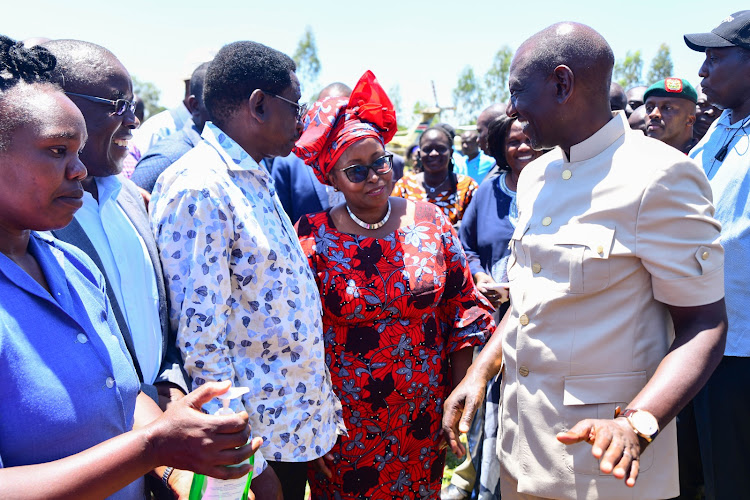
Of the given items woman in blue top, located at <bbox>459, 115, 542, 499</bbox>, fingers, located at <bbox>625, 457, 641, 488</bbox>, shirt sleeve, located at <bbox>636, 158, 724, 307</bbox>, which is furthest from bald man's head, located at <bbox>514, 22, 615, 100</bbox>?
woman in blue top, located at <bbox>459, 115, 542, 499</bbox>

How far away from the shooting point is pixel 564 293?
198 cm

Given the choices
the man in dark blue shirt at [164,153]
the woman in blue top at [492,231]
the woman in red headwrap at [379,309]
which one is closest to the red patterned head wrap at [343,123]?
the woman in red headwrap at [379,309]

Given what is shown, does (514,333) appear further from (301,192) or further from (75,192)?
(301,192)

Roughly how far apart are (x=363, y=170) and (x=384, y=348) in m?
0.82

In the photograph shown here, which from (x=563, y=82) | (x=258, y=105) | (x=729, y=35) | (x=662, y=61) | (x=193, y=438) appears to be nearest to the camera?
(x=193, y=438)

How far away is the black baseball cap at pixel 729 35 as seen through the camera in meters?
3.07

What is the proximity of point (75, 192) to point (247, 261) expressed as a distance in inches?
29.8

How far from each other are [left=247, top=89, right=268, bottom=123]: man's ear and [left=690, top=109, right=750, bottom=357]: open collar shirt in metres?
2.12

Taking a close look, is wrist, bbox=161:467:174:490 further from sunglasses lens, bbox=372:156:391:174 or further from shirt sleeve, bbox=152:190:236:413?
sunglasses lens, bbox=372:156:391:174

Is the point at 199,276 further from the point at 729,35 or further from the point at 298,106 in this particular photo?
the point at 729,35

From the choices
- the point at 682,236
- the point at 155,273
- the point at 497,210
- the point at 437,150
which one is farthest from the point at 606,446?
the point at 437,150

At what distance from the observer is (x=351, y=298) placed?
2.71 m

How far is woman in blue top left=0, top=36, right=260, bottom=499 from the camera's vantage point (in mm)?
1296

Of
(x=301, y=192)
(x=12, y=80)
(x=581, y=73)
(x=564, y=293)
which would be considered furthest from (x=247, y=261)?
(x=301, y=192)
